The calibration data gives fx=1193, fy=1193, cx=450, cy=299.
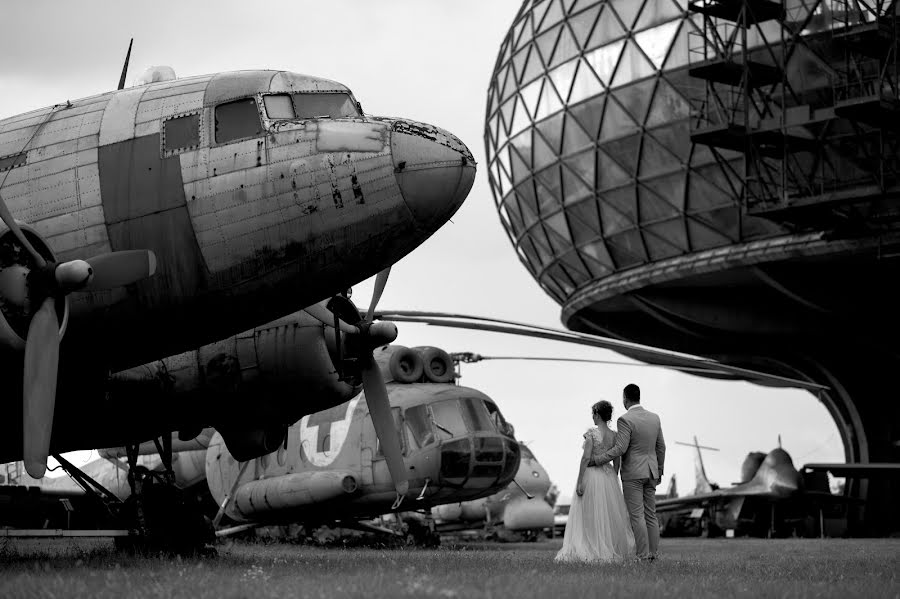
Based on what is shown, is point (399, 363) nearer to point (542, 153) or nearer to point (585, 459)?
point (585, 459)

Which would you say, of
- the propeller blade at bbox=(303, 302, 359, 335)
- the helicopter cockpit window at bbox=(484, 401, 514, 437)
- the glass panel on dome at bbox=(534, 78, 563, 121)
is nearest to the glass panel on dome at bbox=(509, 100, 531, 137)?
the glass panel on dome at bbox=(534, 78, 563, 121)

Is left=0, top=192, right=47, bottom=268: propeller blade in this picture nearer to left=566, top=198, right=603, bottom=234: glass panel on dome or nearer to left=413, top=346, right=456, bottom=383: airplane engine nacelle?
left=413, top=346, right=456, bottom=383: airplane engine nacelle

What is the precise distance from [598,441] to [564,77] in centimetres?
3074

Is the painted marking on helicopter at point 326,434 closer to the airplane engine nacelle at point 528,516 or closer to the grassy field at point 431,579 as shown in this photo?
the airplane engine nacelle at point 528,516

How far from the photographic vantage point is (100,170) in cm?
1394

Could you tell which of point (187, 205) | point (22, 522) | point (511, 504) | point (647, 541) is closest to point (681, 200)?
point (511, 504)

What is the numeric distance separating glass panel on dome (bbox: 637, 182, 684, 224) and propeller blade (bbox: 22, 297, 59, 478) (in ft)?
100

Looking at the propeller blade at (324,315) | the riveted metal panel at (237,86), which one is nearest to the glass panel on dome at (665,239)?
the propeller blade at (324,315)

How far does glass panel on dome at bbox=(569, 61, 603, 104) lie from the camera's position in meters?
42.7

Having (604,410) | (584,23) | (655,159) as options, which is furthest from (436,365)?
(584,23)

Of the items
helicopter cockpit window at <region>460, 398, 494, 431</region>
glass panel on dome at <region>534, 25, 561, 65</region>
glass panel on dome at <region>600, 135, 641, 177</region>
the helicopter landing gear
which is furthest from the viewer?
glass panel on dome at <region>534, 25, 561, 65</region>

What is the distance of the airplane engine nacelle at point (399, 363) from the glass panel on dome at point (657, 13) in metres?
19.2

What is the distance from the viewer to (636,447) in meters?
15.3

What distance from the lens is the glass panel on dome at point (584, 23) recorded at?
43.7 meters
